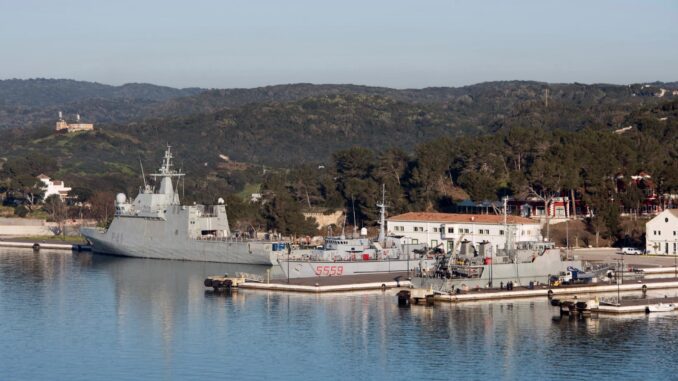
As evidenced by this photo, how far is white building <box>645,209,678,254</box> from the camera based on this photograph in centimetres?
7512

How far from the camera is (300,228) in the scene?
86.7m

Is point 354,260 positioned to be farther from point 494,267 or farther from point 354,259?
point 494,267

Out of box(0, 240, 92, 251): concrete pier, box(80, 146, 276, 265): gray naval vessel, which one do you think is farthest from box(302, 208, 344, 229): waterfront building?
box(0, 240, 92, 251): concrete pier

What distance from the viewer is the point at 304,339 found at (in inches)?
1843

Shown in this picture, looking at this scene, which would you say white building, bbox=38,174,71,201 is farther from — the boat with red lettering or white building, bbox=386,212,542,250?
the boat with red lettering

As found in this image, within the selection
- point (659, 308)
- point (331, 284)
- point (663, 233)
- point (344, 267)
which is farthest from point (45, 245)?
point (659, 308)

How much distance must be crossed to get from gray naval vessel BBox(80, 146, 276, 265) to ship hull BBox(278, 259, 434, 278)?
9.55m

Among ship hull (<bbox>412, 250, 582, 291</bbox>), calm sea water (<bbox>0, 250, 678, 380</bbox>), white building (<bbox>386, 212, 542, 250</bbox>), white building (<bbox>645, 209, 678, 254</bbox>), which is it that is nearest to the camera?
calm sea water (<bbox>0, 250, 678, 380</bbox>)

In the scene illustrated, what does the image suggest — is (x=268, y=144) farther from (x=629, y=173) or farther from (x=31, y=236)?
(x=629, y=173)

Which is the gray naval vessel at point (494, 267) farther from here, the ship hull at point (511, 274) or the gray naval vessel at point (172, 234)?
the gray naval vessel at point (172, 234)

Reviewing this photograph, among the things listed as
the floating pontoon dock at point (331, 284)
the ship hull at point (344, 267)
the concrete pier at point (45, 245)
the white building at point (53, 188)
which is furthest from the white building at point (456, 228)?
the white building at point (53, 188)

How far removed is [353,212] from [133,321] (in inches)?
1634

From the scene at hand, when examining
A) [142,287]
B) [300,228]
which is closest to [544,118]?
[300,228]

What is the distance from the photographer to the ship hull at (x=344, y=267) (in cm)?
6425
